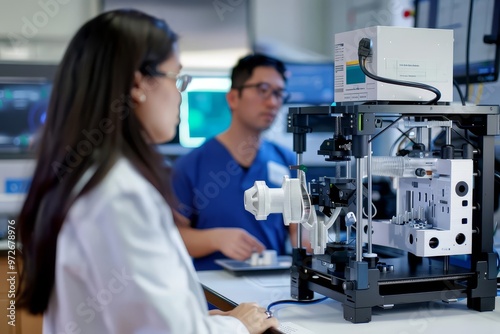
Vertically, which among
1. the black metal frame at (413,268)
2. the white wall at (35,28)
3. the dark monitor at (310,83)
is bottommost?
the black metal frame at (413,268)

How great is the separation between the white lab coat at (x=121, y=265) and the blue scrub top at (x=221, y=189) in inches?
62.9

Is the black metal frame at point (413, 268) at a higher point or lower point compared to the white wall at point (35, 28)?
lower

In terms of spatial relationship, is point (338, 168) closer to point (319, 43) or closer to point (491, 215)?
point (491, 215)

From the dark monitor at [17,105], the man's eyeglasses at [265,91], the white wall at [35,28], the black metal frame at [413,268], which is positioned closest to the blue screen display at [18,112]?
the dark monitor at [17,105]

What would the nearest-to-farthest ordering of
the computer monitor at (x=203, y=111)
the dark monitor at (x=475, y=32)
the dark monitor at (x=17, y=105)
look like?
1. the dark monitor at (x=475, y=32)
2. the dark monitor at (x=17, y=105)
3. the computer monitor at (x=203, y=111)

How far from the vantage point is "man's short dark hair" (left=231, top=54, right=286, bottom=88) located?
3014 millimetres

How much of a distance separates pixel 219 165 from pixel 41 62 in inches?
56.0

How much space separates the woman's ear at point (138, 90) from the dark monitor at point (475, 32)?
1303 mm

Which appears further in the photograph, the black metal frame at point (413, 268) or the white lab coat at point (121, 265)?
the black metal frame at point (413, 268)

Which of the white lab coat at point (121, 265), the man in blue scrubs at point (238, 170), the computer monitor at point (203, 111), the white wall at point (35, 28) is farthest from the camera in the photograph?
the computer monitor at point (203, 111)

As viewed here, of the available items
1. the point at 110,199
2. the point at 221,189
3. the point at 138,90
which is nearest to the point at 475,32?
the point at 221,189

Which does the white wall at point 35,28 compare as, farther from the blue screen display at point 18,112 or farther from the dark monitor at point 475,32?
the dark monitor at point 475,32

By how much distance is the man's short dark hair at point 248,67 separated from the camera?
3014mm

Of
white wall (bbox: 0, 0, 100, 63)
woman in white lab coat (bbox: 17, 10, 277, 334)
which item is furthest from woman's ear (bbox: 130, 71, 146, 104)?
white wall (bbox: 0, 0, 100, 63)
